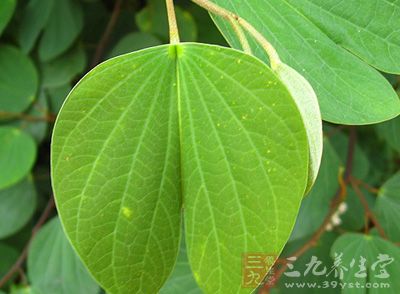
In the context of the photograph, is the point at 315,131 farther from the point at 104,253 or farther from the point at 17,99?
the point at 17,99

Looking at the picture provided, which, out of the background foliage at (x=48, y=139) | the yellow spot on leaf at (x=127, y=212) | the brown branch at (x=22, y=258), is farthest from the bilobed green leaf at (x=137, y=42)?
the yellow spot on leaf at (x=127, y=212)

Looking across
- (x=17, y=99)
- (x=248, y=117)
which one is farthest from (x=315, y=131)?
(x=17, y=99)

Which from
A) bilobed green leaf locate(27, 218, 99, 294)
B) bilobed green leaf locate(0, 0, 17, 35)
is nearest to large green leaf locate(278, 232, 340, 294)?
bilobed green leaf locate(27, 218, 99, 294)

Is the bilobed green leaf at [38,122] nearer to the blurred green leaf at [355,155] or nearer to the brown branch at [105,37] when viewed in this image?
the brown branch at [105,37]

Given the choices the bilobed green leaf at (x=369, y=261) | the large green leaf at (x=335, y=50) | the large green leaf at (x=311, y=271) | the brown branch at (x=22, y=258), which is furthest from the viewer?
the brown branch at (x=22, y=258)

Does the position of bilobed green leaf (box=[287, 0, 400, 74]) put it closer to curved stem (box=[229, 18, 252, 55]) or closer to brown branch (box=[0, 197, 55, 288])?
curved stem (box=[229, 18, 252, 55])

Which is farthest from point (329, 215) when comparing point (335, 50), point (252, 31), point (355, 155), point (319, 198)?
point (252, 31)
